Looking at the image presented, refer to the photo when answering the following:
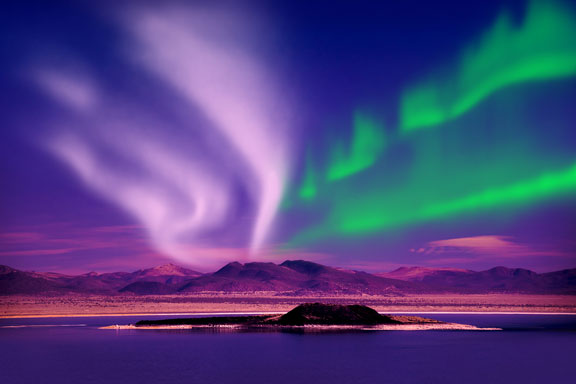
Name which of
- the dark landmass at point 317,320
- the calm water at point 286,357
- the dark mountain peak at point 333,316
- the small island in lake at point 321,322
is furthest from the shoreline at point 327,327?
the calm water at point 286,357

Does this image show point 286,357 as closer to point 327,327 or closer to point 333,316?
point 327,327

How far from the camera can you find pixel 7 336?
96.1 m

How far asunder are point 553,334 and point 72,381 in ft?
237

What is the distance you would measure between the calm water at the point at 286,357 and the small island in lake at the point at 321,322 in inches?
477

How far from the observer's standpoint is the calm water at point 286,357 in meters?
56.7

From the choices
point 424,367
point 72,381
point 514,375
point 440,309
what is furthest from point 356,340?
point 440,309

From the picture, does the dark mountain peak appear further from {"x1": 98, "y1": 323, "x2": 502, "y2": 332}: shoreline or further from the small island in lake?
{"x1": 98, "y1": 323, "x2": 502, "y2": 332}: shoreline

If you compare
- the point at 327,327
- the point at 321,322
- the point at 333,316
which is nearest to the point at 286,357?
the point at 327,327

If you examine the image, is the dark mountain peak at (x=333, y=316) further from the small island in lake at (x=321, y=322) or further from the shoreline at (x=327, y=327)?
the shoreline at (x=327, y=327)

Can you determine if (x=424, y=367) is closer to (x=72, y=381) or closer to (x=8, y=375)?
(x=72, y=381)

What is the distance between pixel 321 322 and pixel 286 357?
158ft

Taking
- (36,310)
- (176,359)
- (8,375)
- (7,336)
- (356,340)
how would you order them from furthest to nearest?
1. (36,310)
2. (7,336)
3. (356,340)
4. (176,359)
5. (8,375)

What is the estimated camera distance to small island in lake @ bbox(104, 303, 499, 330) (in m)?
113

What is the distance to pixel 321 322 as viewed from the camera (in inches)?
4606
